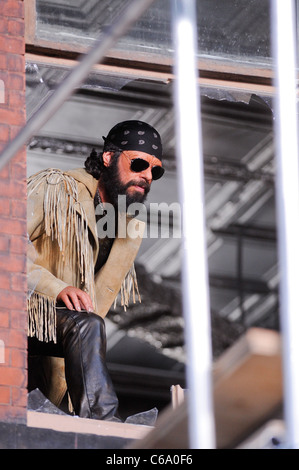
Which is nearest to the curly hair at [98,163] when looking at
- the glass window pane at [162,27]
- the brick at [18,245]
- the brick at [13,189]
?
the glass window pane at [162,27]

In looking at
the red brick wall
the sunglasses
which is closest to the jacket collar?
the sunglasses

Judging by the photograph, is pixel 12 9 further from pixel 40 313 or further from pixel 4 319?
pixel 4 319

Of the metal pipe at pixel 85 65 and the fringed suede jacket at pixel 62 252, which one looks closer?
the metal pipe at pixel 85 65

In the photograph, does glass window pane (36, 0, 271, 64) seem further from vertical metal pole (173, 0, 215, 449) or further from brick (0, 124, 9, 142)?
vertical metal pole (173, 0, 215, 449)

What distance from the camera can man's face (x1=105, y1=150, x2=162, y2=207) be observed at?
23.3ft

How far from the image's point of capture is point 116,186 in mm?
7117

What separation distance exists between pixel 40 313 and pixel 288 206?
9.27 ft

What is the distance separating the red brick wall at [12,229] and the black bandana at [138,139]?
0.82 metres

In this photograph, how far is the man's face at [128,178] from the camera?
23.3 feet

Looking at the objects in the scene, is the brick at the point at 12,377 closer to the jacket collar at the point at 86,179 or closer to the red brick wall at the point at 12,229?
the red brick wall at the point at 12,229

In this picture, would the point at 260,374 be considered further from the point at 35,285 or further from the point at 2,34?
the point at 2,34

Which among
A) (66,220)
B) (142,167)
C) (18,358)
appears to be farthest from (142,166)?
(18,358)

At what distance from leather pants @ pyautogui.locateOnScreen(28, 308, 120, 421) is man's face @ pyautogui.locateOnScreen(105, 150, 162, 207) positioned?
2.90 ft

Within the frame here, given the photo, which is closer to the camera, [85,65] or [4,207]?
[85,65]
